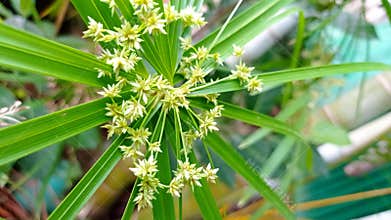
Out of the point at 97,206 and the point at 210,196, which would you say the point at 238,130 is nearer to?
the point at 97,206

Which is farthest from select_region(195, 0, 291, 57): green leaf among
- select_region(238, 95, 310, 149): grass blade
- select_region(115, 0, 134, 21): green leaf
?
select_region(238, 95, 310, 149): grass blade

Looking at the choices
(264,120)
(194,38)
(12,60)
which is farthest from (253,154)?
(12,60)

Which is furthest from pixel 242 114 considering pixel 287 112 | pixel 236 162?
pixel 287 112

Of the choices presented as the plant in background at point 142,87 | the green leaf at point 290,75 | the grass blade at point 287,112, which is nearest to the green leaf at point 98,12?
the plant in background at point 142,87

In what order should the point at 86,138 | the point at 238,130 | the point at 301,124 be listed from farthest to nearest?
the point at 238,130 < the point at 301,124 < the point at 86,138

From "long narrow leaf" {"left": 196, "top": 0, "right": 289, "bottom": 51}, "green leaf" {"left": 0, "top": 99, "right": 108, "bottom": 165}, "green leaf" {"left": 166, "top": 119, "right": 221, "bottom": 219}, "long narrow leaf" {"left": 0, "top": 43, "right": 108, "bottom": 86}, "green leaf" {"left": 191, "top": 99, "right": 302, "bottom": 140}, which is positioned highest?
"long narrow leaf" {"left": 196, "top": 0, "right": 289, "bottom": 51}

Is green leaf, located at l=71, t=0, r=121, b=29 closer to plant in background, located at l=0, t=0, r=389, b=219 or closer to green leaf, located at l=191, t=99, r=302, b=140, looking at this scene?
plant in background, located at l=0, t=0, r=389, b=219

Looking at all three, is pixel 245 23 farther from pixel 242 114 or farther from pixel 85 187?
pixel 85 187
